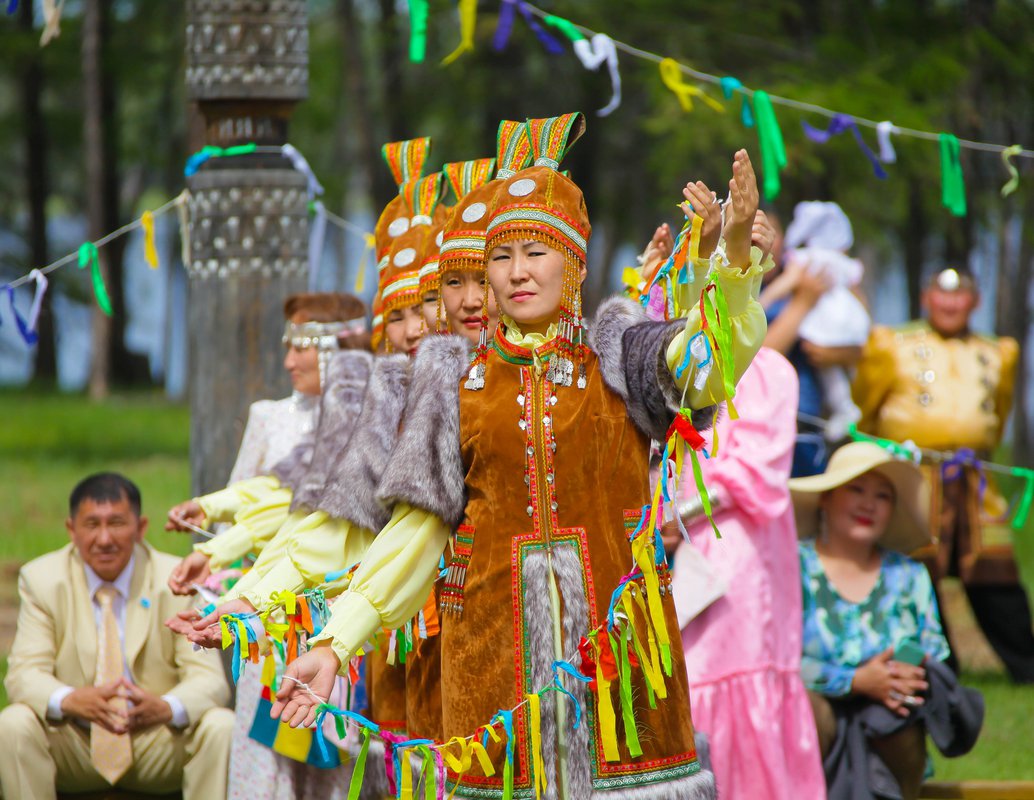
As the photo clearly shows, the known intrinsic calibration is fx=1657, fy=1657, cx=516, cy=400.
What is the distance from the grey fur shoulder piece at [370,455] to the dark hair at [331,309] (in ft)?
5.90

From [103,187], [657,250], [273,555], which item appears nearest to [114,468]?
[103,187]

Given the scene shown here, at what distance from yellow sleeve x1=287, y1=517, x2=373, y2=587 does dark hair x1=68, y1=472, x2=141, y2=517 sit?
190 cm

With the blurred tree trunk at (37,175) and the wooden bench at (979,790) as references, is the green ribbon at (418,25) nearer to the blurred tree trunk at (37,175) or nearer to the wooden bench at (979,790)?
the wooden bench at (979,790)

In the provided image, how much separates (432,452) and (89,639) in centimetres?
248

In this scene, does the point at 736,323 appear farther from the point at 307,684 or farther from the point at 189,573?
the point at 189,573

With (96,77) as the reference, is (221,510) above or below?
below

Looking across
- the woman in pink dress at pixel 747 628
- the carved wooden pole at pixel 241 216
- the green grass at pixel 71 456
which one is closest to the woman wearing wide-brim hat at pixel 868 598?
the woman in pink dress at pixel 747 628

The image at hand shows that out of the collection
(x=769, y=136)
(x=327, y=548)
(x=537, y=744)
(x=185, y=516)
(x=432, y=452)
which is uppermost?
(x=769, y=136)

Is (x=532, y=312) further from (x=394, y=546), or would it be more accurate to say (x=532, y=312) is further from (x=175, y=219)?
(x=175, y=219)

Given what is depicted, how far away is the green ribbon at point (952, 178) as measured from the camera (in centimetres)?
672

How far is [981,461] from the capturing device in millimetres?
8727

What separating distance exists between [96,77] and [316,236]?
519 inches

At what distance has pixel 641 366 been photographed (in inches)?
147

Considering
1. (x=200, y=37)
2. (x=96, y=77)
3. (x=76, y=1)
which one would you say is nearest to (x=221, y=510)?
(x=200, y=37)
